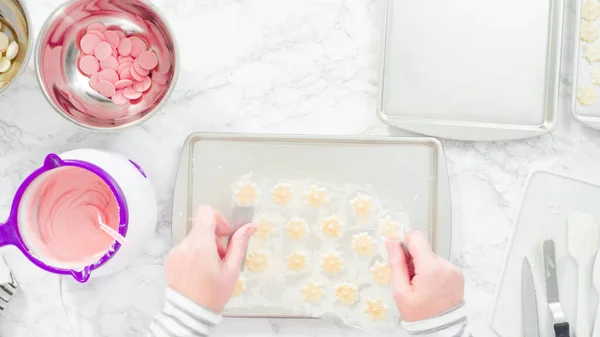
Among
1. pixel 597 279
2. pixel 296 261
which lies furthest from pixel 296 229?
pixel 597 279

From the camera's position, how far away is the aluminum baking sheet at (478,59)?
2.37ft

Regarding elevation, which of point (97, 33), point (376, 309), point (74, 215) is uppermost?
point (97, 33)

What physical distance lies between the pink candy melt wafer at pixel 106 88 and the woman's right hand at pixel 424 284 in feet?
1.25

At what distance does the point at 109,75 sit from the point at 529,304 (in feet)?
1.87

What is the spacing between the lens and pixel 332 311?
729mm

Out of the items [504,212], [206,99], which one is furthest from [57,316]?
[504,212]

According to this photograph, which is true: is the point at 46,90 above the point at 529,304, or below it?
above

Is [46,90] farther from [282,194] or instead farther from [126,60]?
[282,194]

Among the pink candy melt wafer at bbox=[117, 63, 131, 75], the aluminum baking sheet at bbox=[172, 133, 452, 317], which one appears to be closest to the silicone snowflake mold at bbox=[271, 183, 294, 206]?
the aluminum baking sheet at bbox=[172, 133, 452, 317]

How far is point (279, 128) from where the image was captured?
0.74 meters

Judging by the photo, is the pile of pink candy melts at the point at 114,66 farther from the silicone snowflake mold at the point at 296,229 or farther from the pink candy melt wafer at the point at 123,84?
the silicone snowflake mold at the point at 296,229

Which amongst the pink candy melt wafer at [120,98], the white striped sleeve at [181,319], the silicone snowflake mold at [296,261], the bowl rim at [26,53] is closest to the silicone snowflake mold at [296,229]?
the silicone snowflake mold at [296,261]

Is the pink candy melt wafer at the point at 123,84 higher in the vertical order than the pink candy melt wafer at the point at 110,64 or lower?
lower

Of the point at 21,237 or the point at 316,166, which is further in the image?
the point at 316,166
